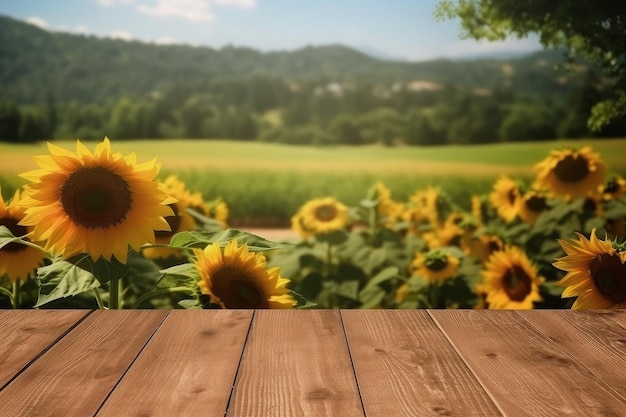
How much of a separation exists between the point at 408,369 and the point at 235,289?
27 cm

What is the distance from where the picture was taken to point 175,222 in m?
1.57

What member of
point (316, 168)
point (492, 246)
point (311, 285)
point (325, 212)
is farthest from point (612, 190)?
point (316, 168)

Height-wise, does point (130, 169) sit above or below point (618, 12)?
below

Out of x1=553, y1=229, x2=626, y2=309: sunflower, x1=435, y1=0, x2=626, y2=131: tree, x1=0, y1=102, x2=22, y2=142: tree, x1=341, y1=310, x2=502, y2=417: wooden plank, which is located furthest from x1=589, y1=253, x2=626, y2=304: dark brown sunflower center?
x1=0, y1=102, x2=22, y2=142: tree

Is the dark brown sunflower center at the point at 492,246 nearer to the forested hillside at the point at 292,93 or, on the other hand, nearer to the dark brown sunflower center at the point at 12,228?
the forested hillside at the point at 292,93

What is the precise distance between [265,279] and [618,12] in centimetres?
210

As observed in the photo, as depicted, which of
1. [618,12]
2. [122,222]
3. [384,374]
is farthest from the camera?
[618,12]

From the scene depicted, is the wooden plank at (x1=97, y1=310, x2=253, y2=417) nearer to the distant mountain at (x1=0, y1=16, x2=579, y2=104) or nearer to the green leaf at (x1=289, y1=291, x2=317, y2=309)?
the green leaf at (x1=289, y1=291, x2=317, y2=309)

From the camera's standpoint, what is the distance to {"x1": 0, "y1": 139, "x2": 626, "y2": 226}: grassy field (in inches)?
118

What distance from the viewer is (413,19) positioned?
3082 mm

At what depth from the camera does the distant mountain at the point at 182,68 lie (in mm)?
3023

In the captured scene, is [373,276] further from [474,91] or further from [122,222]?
[474,91]

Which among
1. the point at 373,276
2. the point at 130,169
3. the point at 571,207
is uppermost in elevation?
the point at 130,169

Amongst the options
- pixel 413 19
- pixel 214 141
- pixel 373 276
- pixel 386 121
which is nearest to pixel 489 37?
pixel 413 19
